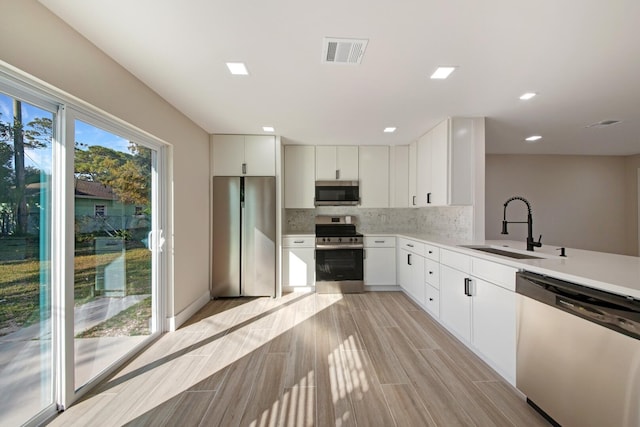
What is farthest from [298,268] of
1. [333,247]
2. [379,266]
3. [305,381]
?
[305,381]

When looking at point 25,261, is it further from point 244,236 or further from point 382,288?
point 382,288

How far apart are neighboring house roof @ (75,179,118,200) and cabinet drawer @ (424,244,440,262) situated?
3174 mm

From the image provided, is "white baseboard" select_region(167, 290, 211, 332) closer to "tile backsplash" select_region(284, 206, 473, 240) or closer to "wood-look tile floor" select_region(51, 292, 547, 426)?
"wood-look tile floor" select_region(51, 292, 547, 426)

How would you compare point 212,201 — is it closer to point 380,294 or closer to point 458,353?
point 380,294

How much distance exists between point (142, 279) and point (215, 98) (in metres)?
1.88

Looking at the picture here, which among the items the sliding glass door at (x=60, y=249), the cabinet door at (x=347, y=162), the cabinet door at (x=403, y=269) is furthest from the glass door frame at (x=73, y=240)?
the cabinet door at (x=403, y=269)

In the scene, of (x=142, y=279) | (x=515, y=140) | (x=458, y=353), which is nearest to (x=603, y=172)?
(x=515, y=140)

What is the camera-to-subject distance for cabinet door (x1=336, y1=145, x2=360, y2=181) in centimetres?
429

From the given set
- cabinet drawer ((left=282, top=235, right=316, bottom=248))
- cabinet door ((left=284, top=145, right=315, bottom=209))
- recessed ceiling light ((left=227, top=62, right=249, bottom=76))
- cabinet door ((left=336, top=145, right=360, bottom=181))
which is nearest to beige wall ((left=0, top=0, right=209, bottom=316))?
recessed ceiling light ((left=227, top=62, right=249, bottom=76))

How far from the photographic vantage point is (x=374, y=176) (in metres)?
4.36

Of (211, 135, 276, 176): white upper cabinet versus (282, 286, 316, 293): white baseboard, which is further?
(282, 286, 316, 293): white baseboard

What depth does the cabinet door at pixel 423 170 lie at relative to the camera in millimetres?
3569

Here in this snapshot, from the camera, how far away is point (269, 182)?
147 inches

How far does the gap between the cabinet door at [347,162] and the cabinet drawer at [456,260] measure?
2.01m
